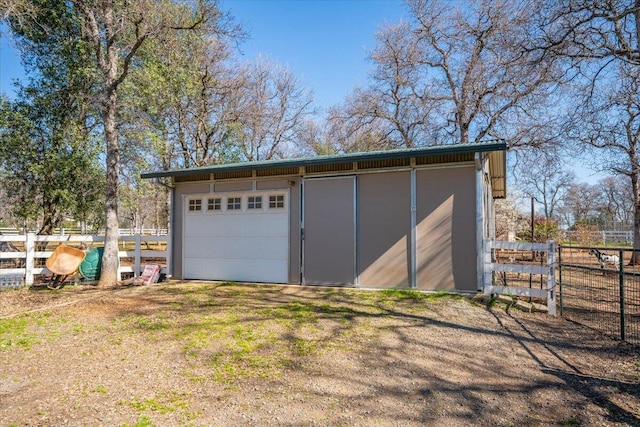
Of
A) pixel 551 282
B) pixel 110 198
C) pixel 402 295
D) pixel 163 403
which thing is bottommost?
pixel 163 403

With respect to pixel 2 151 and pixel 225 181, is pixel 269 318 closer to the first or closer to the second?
pixel 225 181

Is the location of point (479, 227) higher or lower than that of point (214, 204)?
lower

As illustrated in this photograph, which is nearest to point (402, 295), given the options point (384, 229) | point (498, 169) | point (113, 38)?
point (384, 229)

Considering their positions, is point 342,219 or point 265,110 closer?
point 342,219

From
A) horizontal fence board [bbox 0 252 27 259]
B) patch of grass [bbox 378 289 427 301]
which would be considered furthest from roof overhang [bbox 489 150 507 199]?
horizontal fence board [bbox 0 252 27 259]

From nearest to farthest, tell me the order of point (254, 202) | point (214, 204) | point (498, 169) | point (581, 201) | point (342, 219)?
point (342, 219)
point (254, 202)
point (214, 204)
point (498, 169)
point (581, 201)

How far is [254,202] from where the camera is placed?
9.06m

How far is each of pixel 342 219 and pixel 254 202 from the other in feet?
7.76

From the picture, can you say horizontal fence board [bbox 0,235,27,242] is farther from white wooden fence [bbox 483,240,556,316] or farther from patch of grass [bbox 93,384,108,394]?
white wooden fence [bbox 483,240,556,316]

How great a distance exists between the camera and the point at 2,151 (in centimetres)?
970

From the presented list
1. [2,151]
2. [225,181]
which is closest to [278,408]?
[225,181]

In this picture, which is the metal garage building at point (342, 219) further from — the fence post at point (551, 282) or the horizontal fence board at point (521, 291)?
the fence post at point (551, 282)

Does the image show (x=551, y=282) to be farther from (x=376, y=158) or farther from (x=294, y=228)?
(x=294, y=228)

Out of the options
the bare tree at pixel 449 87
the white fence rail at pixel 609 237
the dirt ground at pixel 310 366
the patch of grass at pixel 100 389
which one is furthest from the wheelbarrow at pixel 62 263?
the white fence rail at pixel 609 237
